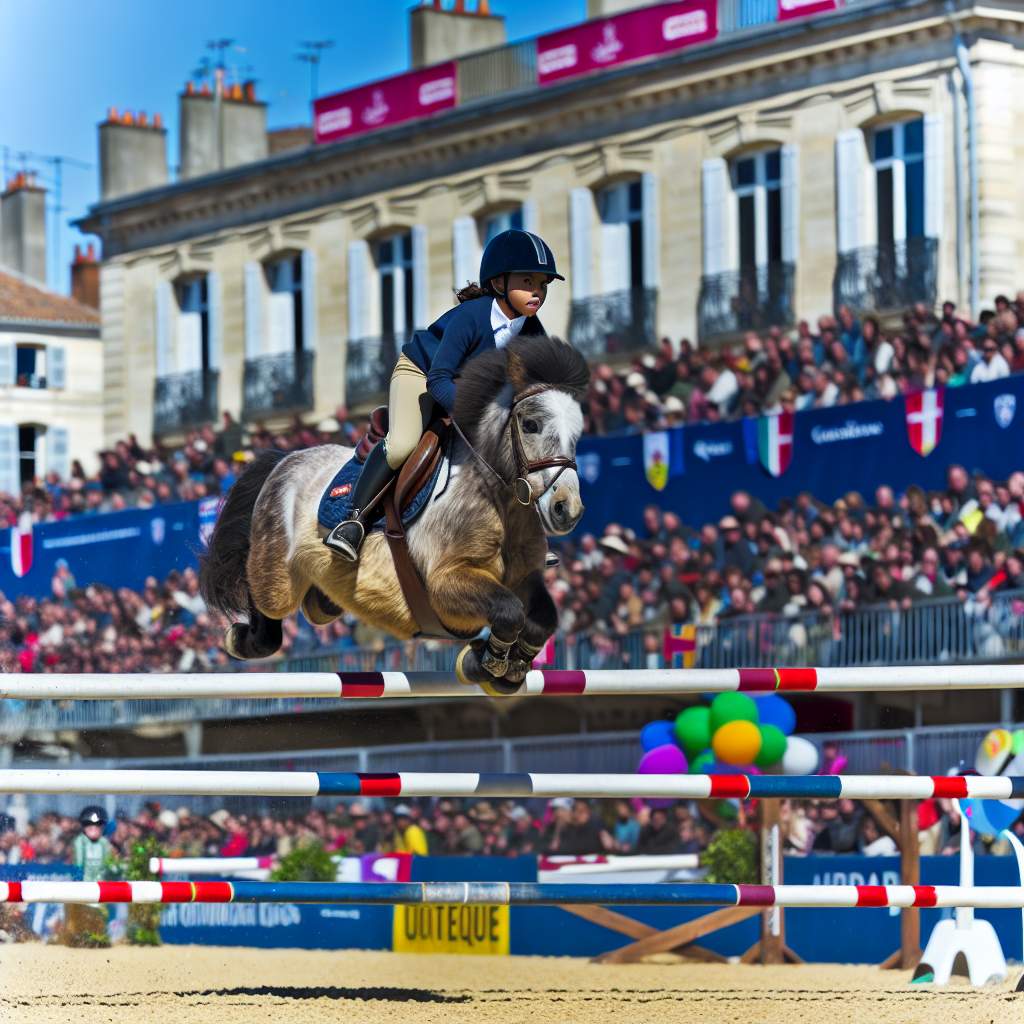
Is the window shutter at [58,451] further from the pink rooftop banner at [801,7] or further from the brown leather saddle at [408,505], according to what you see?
the brown leather saddle at [408,505]

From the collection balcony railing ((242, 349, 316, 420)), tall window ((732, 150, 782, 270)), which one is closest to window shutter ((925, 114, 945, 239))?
tall window ((732, 150, 782, 270))

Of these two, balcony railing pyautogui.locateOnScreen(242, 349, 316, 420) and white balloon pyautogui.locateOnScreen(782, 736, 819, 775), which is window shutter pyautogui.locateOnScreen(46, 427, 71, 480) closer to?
balcony railing pyautogui.locateOnScreen(242, 349, 316, 420)

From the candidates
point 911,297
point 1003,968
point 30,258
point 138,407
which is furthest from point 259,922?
point 30,258

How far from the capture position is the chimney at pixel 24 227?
38406mm

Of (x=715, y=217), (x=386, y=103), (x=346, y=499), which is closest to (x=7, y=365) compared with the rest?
(x=386, y=103)

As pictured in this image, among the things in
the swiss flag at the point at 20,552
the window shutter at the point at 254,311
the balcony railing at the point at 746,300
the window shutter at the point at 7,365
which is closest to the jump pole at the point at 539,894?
the balcony railing at the point at 746,300

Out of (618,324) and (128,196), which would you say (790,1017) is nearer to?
(618,324)

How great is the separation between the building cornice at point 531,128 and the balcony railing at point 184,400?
204 centimetres

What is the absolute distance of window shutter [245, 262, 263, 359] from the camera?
2844 centimetres

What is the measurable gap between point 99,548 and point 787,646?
28.4 feet

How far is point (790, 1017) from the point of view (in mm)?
8945

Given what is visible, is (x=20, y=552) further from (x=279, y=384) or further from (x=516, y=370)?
(x=516, y=370)

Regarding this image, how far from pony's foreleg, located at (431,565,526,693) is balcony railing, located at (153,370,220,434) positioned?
21901 mm

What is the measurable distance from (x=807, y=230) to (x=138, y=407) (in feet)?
38.4
